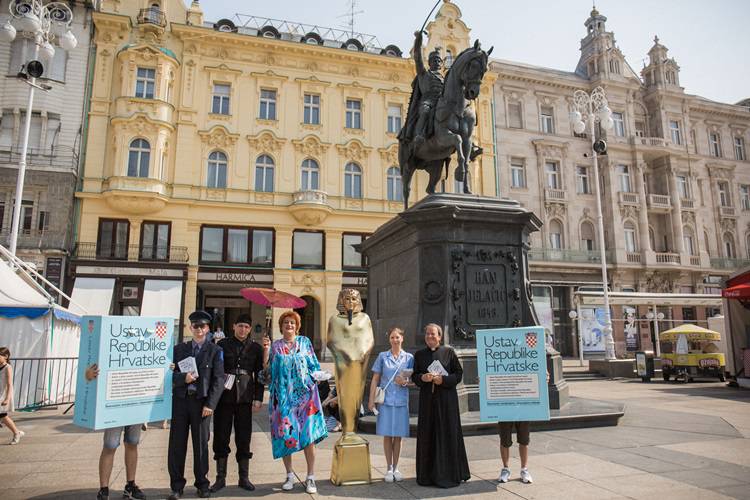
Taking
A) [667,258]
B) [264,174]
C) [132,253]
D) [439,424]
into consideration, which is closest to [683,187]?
[667,258]

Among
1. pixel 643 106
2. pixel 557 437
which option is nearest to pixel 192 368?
pixel 557 437

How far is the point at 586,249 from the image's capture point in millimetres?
33969

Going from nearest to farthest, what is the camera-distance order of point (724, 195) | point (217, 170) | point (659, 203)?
1. point (217, 170)
2. point (659, 203)
3. point (724, 195)

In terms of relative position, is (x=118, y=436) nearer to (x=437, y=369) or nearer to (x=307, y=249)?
(x=437, y=369)

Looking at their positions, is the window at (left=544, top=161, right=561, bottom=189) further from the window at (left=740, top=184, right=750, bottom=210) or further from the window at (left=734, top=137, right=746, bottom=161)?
the window at (left=734, top=137, right=746, bottom=161)

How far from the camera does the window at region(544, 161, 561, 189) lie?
3453cm

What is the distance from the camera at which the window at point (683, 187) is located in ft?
120

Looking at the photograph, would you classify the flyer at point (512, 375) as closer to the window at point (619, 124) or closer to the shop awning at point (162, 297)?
the shop awning at point (162, 297)

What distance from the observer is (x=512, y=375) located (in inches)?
217

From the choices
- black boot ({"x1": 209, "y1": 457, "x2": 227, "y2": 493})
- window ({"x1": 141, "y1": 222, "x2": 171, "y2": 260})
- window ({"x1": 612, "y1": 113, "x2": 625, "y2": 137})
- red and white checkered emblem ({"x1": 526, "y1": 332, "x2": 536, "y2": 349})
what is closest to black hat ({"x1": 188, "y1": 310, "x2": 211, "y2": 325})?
black boot ({"x1": 209, "y1": 457, "x2": 227, "y2": 493})

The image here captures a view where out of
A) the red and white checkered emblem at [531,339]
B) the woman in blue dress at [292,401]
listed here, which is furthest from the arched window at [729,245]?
the woman in blue dress at [292,401]

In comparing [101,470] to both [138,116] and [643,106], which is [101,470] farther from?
[643,106]

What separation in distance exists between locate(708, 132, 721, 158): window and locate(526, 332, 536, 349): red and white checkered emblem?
135 feet

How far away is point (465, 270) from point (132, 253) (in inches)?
852
